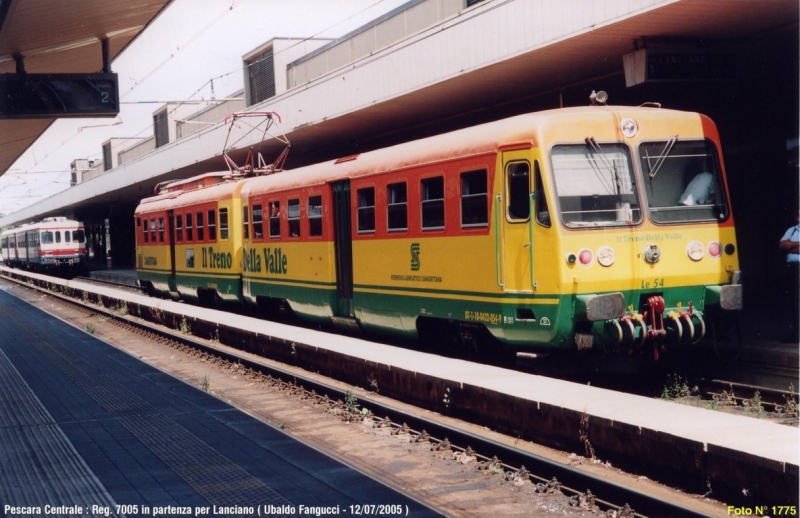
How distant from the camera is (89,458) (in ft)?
24.8

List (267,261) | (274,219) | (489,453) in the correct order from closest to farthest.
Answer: (489,453), (274,219), (267,261)

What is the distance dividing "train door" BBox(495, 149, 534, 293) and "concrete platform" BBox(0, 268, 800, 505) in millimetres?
1066

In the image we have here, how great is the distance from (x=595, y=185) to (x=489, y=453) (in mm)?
3794

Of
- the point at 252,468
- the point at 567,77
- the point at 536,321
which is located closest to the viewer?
the point at 252,468

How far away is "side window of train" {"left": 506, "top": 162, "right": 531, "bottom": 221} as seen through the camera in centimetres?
994

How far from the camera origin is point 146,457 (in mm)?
7602

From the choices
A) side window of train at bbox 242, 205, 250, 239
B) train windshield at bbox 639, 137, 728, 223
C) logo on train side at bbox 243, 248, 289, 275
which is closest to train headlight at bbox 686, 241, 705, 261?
train windshield at bbox 639, 137, 728, 223

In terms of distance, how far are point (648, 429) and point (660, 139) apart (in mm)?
4765

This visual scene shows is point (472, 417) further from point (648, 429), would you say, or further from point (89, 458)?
point (89, 458)

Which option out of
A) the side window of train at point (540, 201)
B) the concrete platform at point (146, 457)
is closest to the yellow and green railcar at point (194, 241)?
the concrete platform at point (146, 457)

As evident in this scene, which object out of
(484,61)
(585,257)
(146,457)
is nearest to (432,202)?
(585,257)

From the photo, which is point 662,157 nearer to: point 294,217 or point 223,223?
point 294,217

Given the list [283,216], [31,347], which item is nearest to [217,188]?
[283,216]

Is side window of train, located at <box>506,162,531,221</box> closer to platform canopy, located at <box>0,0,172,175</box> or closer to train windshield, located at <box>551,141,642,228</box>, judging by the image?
train windshield, located at <box>551,141,642,228</box>
